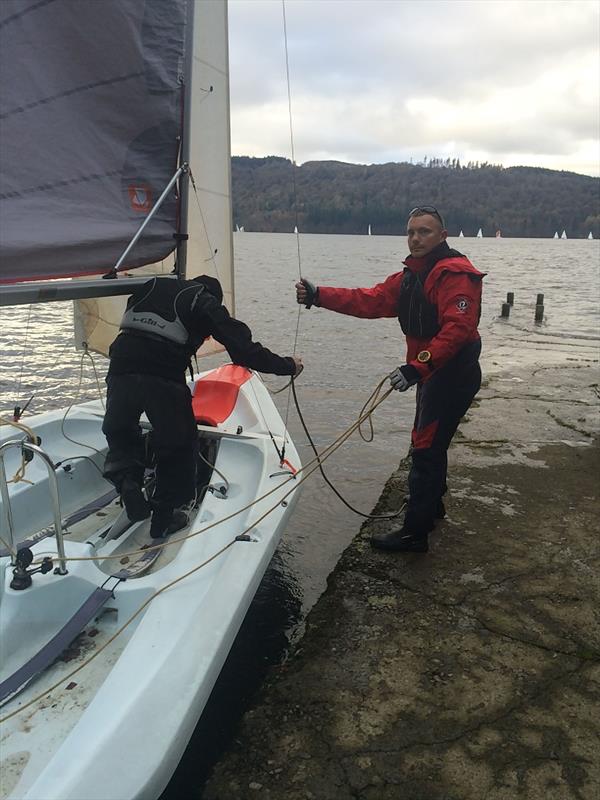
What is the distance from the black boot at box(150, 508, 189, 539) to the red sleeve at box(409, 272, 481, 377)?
4.90 ft

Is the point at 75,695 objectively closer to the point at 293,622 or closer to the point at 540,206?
the point at 293,622

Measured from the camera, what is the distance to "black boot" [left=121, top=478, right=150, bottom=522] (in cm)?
338

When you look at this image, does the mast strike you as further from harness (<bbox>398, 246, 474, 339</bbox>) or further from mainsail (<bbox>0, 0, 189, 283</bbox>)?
harness (<bbox>398, 246, 474, 339</bbox>)

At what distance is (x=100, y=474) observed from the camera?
13.9 feet

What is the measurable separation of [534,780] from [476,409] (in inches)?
226

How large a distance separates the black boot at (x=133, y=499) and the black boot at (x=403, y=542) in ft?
5.00

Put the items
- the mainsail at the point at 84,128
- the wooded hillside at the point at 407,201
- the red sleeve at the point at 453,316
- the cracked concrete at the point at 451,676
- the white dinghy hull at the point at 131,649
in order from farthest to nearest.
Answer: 1. the wooded hillside at the point at 407,201
2. the red sleeve at the point at 453,316
3. the mainsail at the point at 84,128
4. the cracked concrete at the point at 451,676
5. the white dinghy hull at the point at 131,649

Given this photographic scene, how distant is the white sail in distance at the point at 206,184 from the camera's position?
403 cm

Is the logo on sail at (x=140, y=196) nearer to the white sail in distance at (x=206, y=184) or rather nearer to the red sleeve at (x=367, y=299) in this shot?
the white sail in distance at (x=206, y=184)

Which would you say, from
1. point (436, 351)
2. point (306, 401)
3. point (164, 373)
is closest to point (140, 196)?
point (164, 373)

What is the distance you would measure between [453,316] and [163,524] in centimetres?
187

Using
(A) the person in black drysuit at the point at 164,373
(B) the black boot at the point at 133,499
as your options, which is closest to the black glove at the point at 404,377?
(A) the person in black drysuit at the point at 164,373

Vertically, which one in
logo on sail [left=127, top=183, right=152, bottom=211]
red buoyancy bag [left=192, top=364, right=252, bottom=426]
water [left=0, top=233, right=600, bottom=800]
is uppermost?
logo on sail [left=127, top=183, right=152, bottom=211]

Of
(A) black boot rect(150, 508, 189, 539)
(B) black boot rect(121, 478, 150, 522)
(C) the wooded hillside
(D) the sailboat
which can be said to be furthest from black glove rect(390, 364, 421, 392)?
(C) the wooded hillside
